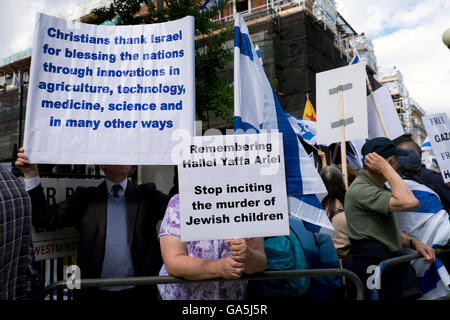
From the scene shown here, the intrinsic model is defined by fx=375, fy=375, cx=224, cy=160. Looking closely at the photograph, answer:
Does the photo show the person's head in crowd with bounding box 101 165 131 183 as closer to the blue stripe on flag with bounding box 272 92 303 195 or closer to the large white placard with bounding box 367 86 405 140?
the blue stripe on flag with bounding box 272 92 303 195

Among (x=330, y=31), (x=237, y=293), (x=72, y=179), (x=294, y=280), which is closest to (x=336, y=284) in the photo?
(x=294, y=280)

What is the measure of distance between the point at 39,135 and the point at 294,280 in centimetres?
187

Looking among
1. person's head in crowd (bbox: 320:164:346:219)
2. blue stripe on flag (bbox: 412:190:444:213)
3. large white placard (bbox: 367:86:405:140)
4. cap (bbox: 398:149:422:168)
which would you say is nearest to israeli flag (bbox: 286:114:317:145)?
large white placard (bbox: 367:86:405:140)

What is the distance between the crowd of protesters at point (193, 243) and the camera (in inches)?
70.4

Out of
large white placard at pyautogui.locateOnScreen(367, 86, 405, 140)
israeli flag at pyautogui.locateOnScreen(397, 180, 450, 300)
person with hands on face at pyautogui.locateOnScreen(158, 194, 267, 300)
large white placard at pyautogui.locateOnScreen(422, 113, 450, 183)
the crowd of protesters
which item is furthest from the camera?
large white placard at pyautogui.locateOnScreen(367, 86, 405, 140)

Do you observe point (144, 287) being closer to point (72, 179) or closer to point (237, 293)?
point (237, 293)

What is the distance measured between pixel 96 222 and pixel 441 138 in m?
3.88

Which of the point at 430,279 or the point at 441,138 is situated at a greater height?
the point at 441,138

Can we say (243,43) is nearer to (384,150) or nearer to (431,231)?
(384,150)

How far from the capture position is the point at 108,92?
270 centimetres

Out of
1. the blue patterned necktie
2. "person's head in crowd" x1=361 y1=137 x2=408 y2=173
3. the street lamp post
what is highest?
the street lamp post

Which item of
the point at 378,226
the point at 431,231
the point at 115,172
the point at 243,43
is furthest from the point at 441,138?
the point at 115,172

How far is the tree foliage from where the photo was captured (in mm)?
8211

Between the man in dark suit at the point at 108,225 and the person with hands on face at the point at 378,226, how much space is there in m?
1.39
